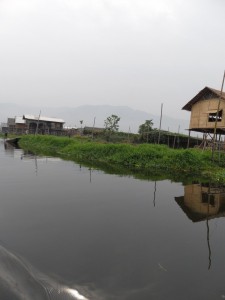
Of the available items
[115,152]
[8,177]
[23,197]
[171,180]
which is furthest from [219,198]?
[115,152]

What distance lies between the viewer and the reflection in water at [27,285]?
14.5 ft

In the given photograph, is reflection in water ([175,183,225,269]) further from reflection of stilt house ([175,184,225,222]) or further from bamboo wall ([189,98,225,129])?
bamboo wall ([189,98,225,129])

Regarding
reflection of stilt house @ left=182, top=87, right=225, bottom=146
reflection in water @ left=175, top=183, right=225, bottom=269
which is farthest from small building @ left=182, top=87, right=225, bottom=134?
reflection in water @ left=175, top=183, right=225, bottom=269

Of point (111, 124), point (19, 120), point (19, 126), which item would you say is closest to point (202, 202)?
point (111, 124)

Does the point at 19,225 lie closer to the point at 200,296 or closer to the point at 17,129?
the point at 200,296

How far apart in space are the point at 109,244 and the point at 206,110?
74.3 ft

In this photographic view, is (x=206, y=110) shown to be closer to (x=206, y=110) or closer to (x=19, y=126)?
(x=206, y=110)

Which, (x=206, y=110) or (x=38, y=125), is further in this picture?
(x=38, y=125)

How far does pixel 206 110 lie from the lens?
2694cm

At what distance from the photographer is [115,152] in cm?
2372

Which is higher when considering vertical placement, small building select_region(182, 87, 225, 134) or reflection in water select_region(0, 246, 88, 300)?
small building select_region(182, 87, 225, 134)

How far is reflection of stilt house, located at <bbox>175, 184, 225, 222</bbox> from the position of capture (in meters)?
9.88

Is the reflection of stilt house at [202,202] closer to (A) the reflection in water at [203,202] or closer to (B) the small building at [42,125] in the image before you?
(A) the reflection in water at [203,202]

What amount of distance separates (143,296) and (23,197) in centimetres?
690
